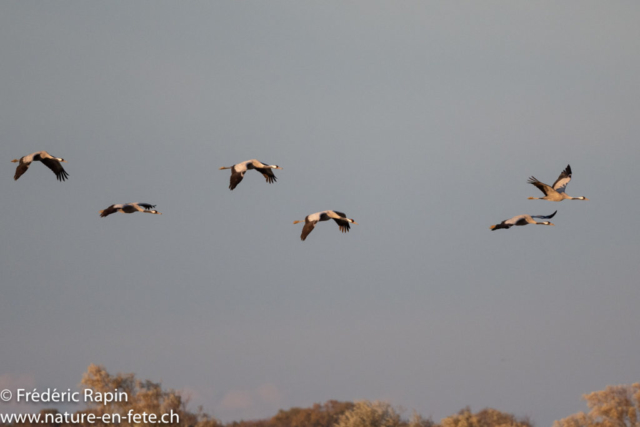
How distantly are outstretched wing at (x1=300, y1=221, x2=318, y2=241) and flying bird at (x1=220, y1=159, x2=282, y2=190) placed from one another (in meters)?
3.47

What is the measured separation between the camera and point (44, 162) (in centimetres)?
4316

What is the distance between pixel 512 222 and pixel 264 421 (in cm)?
7658

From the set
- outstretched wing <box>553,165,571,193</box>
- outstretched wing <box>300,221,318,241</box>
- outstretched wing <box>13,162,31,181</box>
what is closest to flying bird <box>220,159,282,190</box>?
outstretched wing <box>300,221,318,241</box>

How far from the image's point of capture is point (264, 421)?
112 metres

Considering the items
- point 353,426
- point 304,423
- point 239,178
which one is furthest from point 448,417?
point 304,423

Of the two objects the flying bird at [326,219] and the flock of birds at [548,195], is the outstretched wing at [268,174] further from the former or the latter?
the flock of birds at [548,195]

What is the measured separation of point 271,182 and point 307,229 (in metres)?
4.84

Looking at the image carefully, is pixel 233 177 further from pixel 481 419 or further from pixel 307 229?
pixel 481 419

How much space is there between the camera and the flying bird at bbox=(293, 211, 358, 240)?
38.7 meters

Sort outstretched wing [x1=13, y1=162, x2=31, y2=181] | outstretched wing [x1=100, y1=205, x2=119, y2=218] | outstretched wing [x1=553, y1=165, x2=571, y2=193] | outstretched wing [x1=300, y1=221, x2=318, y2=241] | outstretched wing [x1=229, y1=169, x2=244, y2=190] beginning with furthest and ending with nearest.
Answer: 1. outstretched wing [x1=553, y1=165, x2=571, y2=193]
2. outstretched wing [x1=13, y1=162, x2=31, y2=181]
3. outstretched wing [x1=229, y1=169, x2=244, y2=190]
4. outstretched wing [x1=100, y1=205, x2=119, y2=218]
5. outstretched wing [x1=300, y1=221, x2=318, y2=241]

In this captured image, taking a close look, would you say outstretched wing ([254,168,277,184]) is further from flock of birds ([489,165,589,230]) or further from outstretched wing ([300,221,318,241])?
flock of birds ([489,165,589,230])

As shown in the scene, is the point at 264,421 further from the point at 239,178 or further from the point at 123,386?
the point at 239,178

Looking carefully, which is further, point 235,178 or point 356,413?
point 356,413

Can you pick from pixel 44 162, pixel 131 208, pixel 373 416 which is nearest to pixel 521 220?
pixel 131 208
